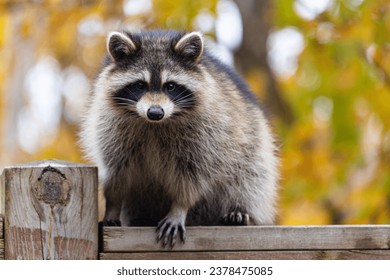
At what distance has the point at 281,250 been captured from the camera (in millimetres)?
3281

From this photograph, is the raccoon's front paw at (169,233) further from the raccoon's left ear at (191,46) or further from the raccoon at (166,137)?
the raccoon's left ear at (191,46)

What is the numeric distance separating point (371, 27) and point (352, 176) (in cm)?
226

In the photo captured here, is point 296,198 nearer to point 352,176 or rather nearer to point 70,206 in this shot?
point 352,176

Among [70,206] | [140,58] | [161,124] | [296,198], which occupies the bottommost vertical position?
[296,198]

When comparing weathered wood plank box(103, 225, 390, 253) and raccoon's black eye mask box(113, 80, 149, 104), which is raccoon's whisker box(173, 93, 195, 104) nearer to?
raccoon's black eye mask box(113, 80, 149, 104)

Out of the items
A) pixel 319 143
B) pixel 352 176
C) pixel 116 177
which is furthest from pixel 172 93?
pixel 319 143

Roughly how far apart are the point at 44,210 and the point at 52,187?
0.09 metres

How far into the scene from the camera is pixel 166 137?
13.6 ft

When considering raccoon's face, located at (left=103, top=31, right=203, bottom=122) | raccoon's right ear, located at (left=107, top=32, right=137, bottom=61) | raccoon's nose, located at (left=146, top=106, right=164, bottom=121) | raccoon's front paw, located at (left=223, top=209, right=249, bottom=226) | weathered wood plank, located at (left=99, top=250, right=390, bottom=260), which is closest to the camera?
weathered wood plank, located at (left=99, top=250, right=390, bottom=260)

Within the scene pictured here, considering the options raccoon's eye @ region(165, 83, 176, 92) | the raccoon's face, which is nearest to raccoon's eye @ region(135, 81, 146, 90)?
the raccoon's face

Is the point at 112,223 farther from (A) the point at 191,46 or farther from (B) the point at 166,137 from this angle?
(A) the point at 191,46

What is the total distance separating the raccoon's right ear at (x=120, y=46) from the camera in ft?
13.4

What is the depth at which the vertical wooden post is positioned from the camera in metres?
3.04

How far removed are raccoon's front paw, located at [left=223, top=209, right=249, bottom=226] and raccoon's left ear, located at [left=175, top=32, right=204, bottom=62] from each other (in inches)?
34.0
